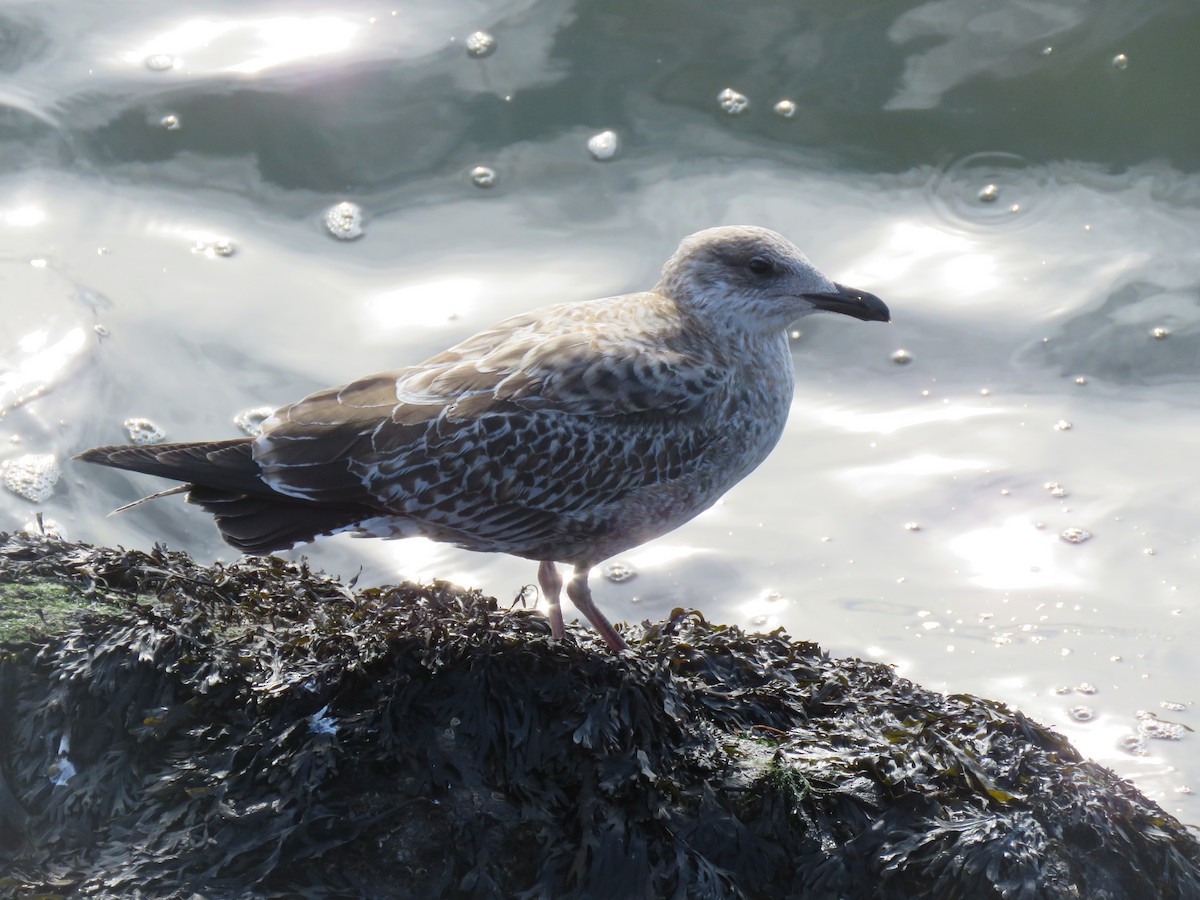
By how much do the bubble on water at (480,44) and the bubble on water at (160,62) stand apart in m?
1.89

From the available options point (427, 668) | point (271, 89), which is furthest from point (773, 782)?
point (271, 89)

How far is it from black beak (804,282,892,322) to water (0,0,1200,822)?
5.11 feet

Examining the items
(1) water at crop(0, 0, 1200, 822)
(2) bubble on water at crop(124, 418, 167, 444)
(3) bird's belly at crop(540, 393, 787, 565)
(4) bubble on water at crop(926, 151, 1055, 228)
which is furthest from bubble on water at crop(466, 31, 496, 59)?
(3) bird's belly at crop(540, 393, 787, 565)

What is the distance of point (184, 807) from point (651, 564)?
3.11 meters

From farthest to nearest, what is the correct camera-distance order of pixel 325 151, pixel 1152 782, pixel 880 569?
1. pixel 325 151
2. pixel 880 569
3. pixel 1152 782

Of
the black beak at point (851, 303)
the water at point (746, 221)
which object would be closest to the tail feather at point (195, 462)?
the water at point (746, 221)

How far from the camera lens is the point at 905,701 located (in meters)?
3.72

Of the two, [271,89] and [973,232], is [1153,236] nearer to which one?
[973,232]

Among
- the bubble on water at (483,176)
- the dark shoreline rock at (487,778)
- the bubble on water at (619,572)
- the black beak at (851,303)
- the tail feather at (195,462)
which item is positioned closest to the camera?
the dark shoreline rock at (487,778)

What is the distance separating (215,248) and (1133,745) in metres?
5.45

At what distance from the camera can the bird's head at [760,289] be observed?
4.62 m

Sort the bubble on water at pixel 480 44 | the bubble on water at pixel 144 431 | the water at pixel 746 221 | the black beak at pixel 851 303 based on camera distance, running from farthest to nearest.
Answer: the bubble on water at pixel 480 44, the bubble on water at pixel 144 431, the water at pixel 746 221, the black beak at pixel 851 303

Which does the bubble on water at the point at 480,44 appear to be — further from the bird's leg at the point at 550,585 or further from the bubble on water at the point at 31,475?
the bird's leg at the point at 550,585

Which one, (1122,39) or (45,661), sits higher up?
(1122,39)
